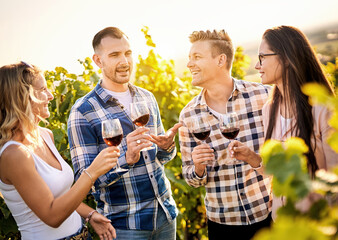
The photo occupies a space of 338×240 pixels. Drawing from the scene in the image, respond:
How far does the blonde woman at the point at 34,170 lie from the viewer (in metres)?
1.86

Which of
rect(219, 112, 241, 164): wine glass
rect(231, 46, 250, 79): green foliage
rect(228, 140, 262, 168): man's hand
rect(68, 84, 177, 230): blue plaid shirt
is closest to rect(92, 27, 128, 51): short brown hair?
rect(68, 84, 177, 230): blue plaid shirt

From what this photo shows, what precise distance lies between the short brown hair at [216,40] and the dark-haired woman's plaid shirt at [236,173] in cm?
42

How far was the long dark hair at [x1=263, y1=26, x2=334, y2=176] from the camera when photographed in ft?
6.48

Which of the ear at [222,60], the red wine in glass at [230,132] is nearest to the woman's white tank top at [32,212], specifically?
the red wine in glass at [230,132]

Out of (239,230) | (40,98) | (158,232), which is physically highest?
(40,98)

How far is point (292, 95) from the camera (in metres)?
2.09

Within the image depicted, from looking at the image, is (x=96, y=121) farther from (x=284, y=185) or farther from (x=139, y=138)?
(x=284, y=185)

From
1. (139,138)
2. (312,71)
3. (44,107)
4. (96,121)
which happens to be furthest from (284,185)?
(96,121)

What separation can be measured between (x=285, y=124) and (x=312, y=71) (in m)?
0.37

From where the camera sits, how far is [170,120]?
397cm

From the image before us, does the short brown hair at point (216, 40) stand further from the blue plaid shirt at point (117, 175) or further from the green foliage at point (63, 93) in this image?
the green foliage at point (63, 93)

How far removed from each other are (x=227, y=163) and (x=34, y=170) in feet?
4.87

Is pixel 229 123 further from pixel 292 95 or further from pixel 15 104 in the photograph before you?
pixel 15 104

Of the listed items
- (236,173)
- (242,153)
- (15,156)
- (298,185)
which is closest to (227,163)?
(236,173)
